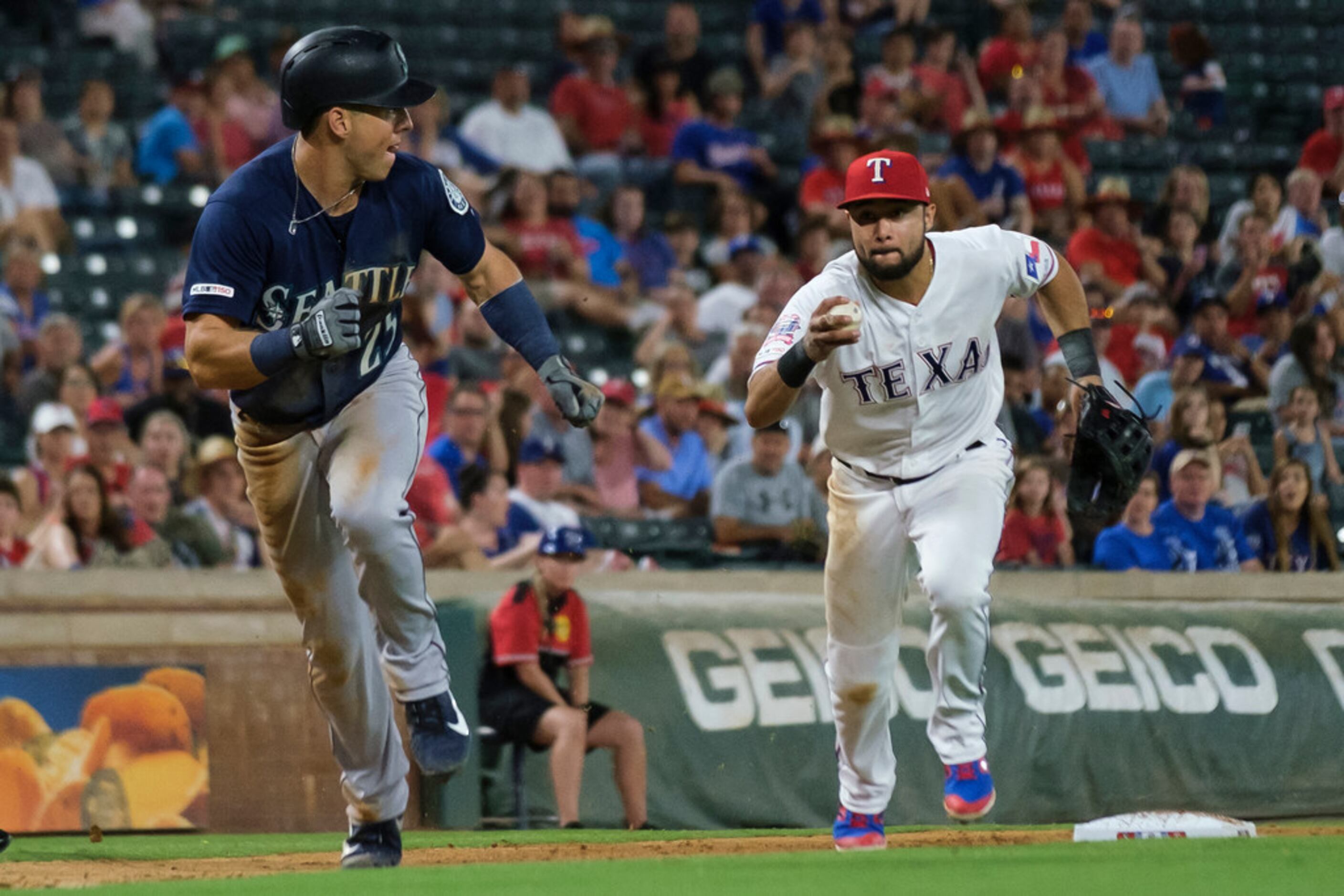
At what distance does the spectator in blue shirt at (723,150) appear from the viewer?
13.6 metres

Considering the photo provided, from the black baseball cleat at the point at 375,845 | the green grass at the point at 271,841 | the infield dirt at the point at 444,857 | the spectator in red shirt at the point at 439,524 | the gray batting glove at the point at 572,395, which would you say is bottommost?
the green grass at the point at 271,841

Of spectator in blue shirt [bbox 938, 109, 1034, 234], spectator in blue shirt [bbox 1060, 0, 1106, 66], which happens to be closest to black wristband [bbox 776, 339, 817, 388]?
spectator in blue shirt [bbox 938, 109, 1034, 234]

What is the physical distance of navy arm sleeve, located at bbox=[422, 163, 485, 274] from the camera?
5750 mm

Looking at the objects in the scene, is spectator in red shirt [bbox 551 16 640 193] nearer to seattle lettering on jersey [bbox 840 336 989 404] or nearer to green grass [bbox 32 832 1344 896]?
seattle lettering on jersey [bbox 840 336 989 404]

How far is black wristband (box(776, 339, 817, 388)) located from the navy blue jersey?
1.03 m

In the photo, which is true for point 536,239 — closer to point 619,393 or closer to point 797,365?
point 619,393

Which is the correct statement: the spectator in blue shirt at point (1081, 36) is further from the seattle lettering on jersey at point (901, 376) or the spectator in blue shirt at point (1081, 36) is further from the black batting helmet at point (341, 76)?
the black batting helmet at point (341, 76)

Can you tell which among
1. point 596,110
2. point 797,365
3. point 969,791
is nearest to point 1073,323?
point 797,365

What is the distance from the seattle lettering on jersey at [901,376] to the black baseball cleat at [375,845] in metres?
2.10

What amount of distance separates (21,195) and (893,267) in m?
7.17

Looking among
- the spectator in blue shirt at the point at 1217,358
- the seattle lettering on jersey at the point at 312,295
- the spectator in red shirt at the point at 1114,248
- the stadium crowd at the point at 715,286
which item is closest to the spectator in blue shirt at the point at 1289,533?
the stadium crowd at the point at 715,286

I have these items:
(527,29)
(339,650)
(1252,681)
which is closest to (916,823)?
(1252,681)

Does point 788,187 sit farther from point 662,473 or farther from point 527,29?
point 662,473

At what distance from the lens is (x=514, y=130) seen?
12766mm
